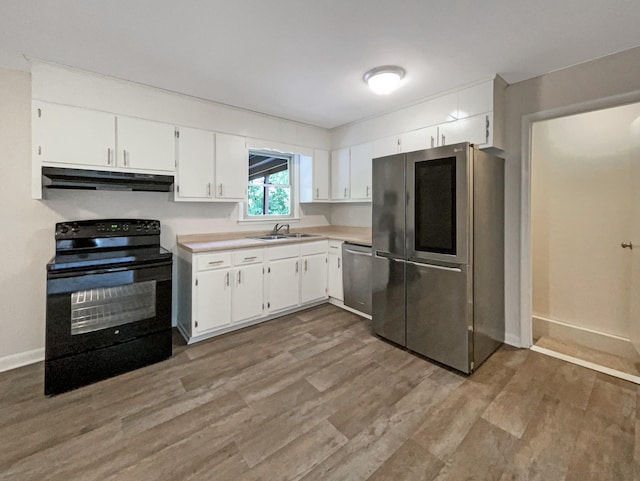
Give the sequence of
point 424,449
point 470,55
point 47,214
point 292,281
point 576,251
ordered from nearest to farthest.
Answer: point 424,449
point 470,55
point 47,214
point 576,251
point 292,281

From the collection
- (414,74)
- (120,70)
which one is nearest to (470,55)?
(414,74)

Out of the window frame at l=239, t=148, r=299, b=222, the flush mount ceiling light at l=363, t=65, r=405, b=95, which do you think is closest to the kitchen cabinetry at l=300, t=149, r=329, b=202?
the window frame at l=239, t=148, r=299, b=222

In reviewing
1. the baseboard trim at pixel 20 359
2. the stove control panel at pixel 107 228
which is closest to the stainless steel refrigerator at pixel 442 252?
the stove control panel at pixel 107 228

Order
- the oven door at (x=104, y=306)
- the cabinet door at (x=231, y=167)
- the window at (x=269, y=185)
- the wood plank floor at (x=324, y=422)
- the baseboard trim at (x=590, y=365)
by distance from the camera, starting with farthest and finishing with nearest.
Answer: the window at (x=269, y=185), the cabinet door at (x=231, y=167), the baseboard trim at (x=590, y=365), the oven door at (x=104, y=306), the wood plank floor at (x=324, y=422)

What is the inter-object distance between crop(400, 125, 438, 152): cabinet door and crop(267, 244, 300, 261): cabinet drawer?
68.8 inches

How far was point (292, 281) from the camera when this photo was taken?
3541 mm

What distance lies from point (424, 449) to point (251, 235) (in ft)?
9.75

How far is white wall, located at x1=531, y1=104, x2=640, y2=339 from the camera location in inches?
113

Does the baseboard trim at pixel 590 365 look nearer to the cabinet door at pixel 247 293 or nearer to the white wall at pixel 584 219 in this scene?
the white wall at pixel 584 219

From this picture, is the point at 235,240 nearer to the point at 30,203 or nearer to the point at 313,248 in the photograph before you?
the point at 313,248

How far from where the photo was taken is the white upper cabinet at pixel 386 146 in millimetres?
3412

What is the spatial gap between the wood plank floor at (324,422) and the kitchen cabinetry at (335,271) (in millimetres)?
1264

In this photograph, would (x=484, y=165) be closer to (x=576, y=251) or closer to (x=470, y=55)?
(x=470, y=55)

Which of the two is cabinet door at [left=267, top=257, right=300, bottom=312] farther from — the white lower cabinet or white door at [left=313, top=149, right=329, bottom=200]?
white door at [left=313, top=149, right=329, bottom=200]
